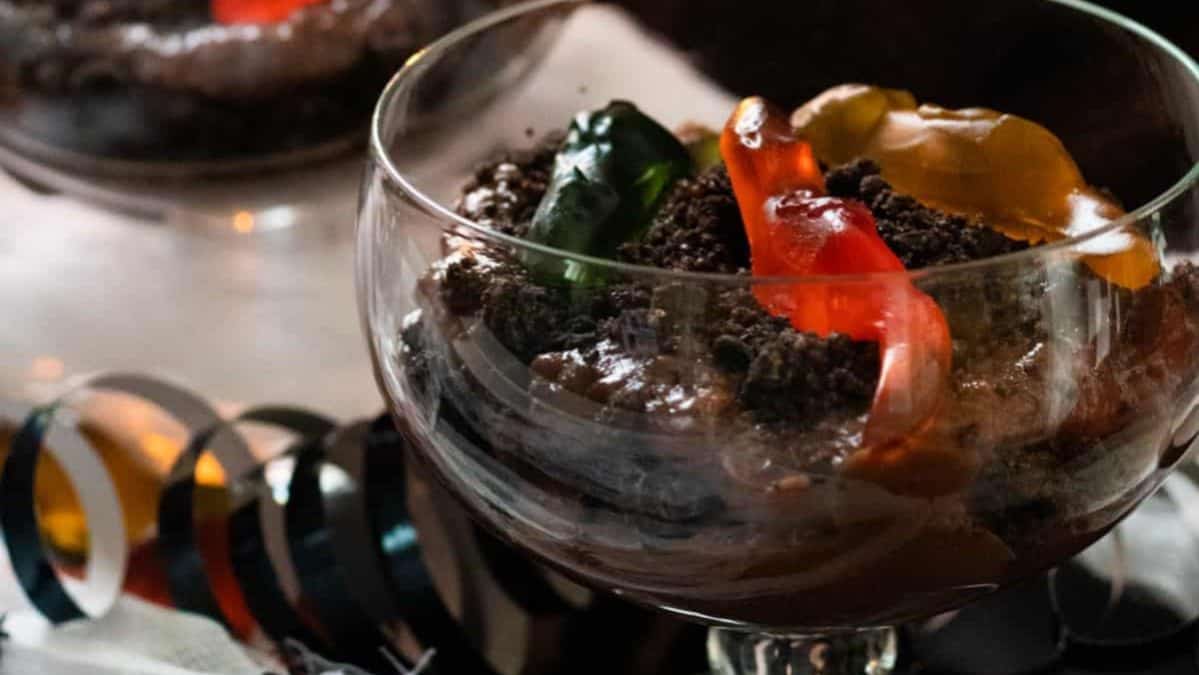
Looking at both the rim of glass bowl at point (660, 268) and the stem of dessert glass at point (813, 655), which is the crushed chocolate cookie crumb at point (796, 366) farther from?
the stem of dessert glass at point (813, 655)

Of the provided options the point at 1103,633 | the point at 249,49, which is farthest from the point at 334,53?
the point at 1103,633

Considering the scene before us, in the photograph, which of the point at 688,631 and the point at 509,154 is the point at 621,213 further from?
the point at 688,631

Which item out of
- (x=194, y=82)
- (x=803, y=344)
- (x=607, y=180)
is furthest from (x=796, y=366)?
(x=194, y=82)

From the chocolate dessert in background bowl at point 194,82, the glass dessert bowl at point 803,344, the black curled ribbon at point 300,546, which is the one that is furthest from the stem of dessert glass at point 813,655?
the chocolate dessert in background bowl at point 194,82

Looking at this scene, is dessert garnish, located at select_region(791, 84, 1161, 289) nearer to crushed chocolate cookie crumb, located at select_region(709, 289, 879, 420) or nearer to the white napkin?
crushed chocolate cookie crumb, located at select_region(709, 289, 879, 420)

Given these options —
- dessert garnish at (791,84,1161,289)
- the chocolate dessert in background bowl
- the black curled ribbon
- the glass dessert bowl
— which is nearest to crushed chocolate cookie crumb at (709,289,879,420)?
the glass dessert bowl

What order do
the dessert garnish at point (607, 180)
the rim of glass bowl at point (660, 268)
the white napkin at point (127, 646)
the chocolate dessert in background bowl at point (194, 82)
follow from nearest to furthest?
1. the rim of glass bowl at point (660, 268)
2. the dessert garnish at point (607, 180)
3. the white napkin at point (127, 646)
4. the chocolate dessert in background bowl at point (194, 82)
